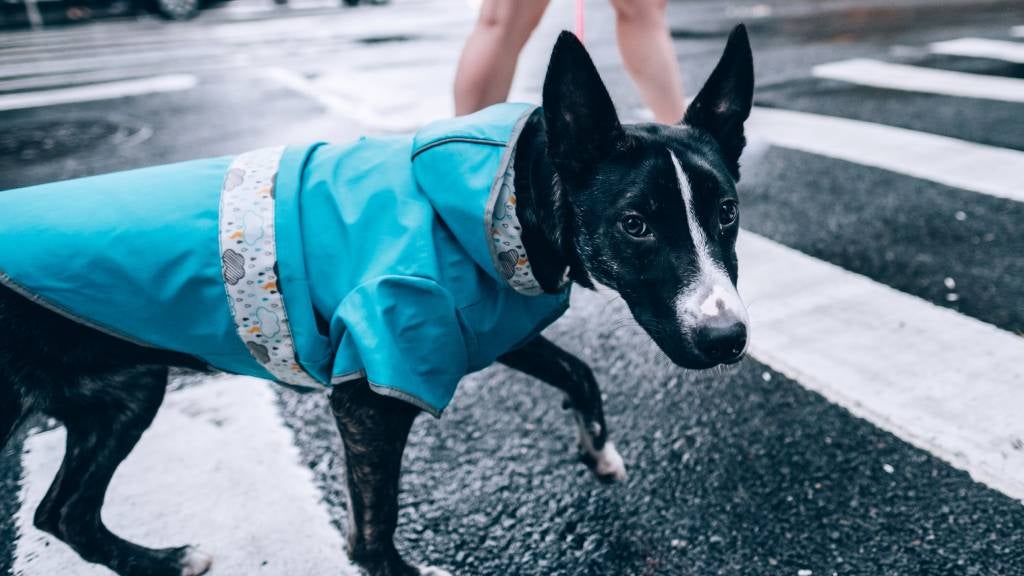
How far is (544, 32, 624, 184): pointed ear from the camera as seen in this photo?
2.02m

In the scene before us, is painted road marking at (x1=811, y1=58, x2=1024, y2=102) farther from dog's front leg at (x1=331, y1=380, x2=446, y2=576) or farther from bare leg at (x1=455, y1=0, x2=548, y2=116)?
dog's front leg at (x1=331, y1=380, x2=446, y2=576)

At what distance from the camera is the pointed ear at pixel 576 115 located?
79.4 inches

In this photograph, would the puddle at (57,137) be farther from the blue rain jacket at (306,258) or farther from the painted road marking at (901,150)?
the painted road marking at (901,150)

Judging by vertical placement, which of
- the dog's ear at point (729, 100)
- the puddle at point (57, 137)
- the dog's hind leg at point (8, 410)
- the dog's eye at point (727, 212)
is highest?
the dog's ear at point (729, 100)

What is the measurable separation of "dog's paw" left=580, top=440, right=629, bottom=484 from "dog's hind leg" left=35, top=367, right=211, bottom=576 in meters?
1.20

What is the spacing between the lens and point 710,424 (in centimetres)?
288

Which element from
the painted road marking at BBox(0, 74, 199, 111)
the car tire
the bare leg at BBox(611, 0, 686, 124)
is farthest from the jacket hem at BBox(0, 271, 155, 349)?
the car tire

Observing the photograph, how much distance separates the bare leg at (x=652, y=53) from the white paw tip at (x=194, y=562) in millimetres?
2982

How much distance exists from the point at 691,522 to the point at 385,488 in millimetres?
908

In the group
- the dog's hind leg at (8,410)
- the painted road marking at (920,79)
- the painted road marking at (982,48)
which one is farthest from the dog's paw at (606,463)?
the painted road marking at (982,48)

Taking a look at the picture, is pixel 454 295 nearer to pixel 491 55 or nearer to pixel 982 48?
pixel 491 55

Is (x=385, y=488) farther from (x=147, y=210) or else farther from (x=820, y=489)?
(x=820, y=489)

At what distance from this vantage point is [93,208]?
6.66ft

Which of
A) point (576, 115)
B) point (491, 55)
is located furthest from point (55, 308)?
point (491, 55)
